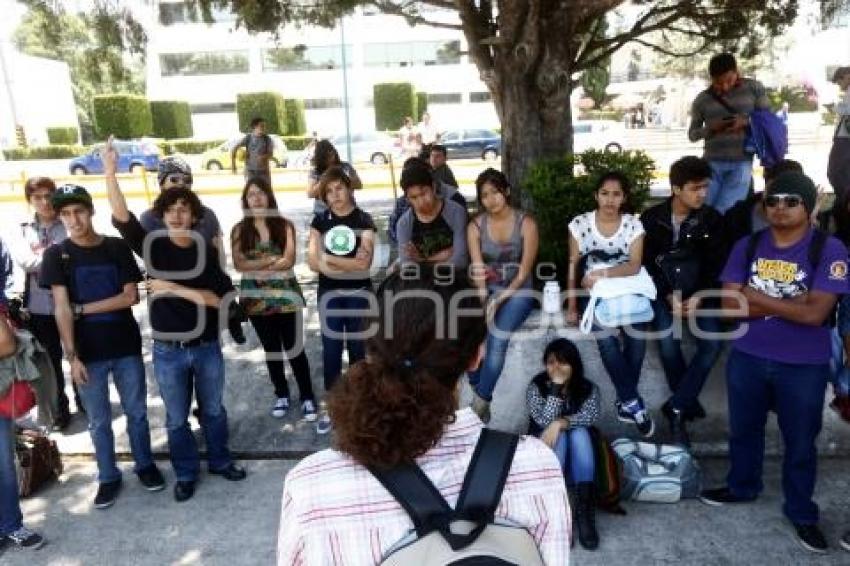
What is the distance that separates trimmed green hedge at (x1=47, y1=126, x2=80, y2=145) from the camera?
1454 inches

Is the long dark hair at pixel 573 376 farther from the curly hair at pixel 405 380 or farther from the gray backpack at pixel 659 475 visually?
the curly hair at pixel 405 380

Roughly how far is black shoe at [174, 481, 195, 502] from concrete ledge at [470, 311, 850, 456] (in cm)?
189

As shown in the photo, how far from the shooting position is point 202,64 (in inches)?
1837

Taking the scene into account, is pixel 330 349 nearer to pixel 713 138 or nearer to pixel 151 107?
pixel 713 138

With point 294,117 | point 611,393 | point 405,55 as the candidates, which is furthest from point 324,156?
point 405,55

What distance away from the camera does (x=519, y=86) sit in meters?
6.73

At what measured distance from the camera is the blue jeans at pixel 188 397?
13.0ft

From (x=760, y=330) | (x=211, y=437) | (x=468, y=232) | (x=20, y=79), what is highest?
(x=20, y=79)

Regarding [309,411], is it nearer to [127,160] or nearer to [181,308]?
[181,308]

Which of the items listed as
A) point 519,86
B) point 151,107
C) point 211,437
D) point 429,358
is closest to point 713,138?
point 519,86

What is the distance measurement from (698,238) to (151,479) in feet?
12.4

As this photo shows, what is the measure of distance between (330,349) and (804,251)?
3.04m

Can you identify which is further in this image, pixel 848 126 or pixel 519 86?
pixel 519 86

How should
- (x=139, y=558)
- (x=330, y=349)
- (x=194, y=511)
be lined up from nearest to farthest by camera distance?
1. (x=139, y=558)
2. (x=194, y=511)
3. (x=330, y=349)
